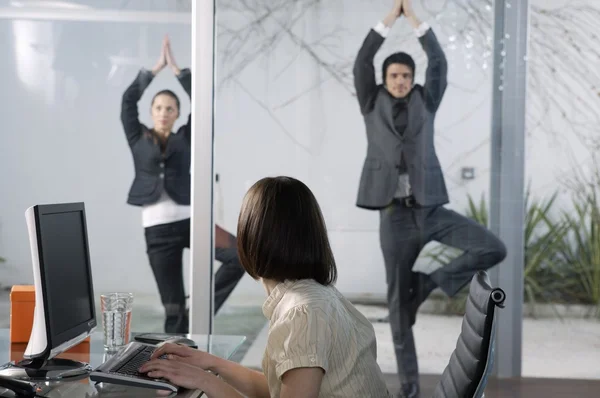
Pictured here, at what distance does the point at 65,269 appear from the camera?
2.12 meters

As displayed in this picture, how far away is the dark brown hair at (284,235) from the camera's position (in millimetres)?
1881

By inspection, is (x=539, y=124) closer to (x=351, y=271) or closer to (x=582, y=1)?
(x=582, y=1)

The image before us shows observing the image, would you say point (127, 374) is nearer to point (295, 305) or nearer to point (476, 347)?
point (295, 305)

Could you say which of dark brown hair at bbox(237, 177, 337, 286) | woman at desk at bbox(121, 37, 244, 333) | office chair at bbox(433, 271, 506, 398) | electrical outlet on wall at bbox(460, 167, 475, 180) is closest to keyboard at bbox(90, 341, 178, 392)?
dark brown hair at bbox(237, 177, 337, 286)

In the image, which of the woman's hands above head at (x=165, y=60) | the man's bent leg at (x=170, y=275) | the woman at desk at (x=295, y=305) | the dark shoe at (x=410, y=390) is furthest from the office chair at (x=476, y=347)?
the woman's hands above head at (x=165, y=60)

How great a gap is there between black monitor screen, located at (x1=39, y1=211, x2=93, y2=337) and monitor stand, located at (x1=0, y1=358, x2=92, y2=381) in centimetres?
10

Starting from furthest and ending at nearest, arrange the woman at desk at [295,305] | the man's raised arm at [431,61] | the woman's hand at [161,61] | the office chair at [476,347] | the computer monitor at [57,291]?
1. the woman's hand at [161,61]
2. the man's raised arm at [431,61]
3. the computer monitor at [57,291]
4. the woman at desk at [295,305]
5. the office chair at [476,347]

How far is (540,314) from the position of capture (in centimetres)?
386

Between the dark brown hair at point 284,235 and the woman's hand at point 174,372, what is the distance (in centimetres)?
27

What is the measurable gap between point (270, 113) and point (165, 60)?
1.89 ft

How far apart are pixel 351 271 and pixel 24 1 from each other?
2064mm

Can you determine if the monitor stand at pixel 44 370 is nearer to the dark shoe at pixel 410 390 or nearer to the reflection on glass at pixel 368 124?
the reflection on glass at pixel 368 124

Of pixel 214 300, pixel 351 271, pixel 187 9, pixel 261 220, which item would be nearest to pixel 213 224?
pixel 214 300

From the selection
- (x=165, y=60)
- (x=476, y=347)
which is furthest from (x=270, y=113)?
(x=476, y=347)
